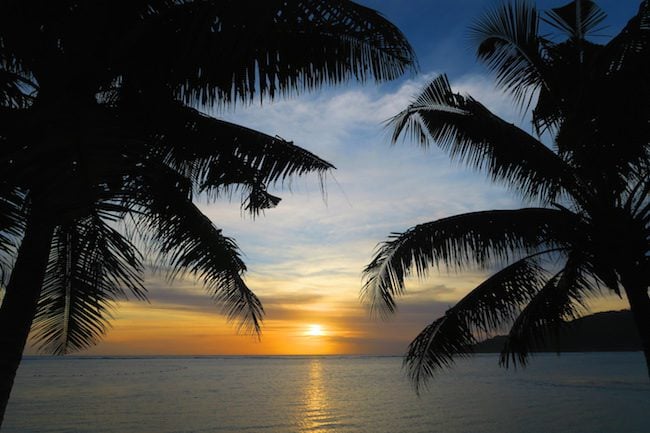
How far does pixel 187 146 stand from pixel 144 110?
2.18ft

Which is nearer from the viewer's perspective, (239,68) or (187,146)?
(239,68)

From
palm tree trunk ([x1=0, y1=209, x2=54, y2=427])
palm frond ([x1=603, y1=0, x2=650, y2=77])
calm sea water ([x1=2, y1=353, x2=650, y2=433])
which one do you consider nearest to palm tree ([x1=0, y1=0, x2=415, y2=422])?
palm tree trunk ([x1=0, y1=209, x2=54, y2=427])

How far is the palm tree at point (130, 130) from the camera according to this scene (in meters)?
2.84

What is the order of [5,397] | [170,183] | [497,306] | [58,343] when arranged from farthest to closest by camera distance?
1. [497,306]
2. [58,343]
3. [170,183]
4. [5,397]

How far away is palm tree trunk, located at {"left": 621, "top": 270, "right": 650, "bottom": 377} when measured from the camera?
5.47 metres

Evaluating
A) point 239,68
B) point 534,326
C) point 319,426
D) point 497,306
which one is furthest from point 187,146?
point 319,426

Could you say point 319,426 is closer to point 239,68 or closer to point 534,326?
point 534,326

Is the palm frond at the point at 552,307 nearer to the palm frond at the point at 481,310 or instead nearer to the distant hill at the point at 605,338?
the palm frond at the point at 481,310

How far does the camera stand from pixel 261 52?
421 centimetres

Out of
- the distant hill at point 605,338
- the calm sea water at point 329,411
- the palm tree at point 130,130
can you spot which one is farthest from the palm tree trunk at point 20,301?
the distant hill at point 605,338

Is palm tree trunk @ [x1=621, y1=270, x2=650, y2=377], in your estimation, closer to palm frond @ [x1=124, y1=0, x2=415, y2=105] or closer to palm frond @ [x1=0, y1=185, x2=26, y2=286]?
palm frond @ [x1=124, y1=0, x2=415, y2=105]

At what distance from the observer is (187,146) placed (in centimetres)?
543

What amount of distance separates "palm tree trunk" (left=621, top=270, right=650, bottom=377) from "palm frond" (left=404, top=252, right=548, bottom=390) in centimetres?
122

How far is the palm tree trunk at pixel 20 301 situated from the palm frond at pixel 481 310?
16.1 feet
